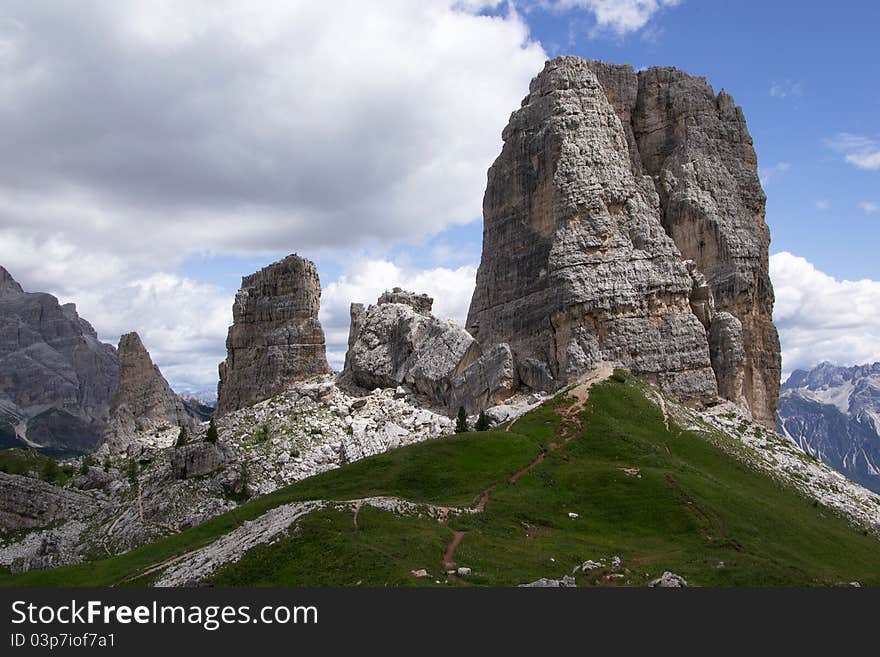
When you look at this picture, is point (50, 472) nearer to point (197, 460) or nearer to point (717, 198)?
point (197, 460)

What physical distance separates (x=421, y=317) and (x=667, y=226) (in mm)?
32242

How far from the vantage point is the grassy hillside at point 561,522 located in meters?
37.1

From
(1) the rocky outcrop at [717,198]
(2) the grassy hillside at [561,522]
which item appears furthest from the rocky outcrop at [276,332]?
(1) the rocky outcrop at [717,198]

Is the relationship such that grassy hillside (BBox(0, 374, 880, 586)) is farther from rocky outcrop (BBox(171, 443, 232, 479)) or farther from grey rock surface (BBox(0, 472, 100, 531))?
grey rock surface (BBox(0, 472, 100, 531))

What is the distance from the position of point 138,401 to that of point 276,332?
147ft

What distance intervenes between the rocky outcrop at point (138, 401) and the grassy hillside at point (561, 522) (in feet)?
258

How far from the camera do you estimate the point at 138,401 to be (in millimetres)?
133750

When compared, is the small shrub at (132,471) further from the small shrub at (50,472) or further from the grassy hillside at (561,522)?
the grassy hillside at (561,522)

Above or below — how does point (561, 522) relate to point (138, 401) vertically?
below

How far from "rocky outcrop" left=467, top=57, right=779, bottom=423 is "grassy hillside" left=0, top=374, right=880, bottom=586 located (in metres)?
11.8

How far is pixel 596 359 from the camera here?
3123 inches

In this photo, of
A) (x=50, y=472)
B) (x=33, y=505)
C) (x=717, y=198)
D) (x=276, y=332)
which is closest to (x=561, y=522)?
(x=33, y=505)

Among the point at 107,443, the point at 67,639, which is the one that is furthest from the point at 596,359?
the point at 107,443

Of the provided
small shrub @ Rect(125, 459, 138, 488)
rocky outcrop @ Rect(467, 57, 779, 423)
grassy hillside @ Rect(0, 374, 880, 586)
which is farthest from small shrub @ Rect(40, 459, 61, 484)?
rocky outcrop @ Rect(467, 57, 779, 423)
